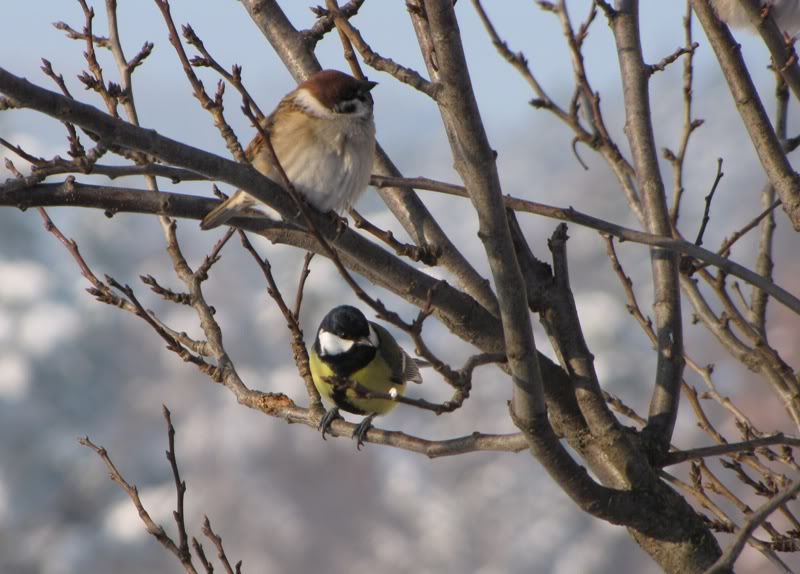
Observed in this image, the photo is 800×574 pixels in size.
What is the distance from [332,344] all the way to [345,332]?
0.28 ft

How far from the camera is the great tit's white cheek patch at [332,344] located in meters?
3.45

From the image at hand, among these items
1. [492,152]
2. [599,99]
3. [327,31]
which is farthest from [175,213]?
[599,99]

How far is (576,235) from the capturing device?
6969 mm

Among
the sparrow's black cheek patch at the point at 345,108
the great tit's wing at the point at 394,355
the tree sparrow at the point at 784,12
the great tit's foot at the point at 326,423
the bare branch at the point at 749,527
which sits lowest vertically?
the bare branch at the point at 749,527

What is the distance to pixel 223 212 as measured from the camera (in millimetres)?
1948

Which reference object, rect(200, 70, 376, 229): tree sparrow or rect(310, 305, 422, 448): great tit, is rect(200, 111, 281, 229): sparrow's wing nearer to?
rect(200, 70, 376, 229): tree sparrow

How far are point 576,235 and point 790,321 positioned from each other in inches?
102

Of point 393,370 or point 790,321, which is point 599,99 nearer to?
point 393,370

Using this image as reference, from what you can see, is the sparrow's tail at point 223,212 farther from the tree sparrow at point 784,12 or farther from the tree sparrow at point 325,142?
the tree sparrow at point 784,12

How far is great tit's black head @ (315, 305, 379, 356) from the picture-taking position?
342 centimetres

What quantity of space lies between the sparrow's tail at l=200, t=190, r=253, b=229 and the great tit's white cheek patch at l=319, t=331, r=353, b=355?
145 cm

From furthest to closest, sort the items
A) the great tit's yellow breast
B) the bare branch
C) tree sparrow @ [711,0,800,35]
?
the great tit's yellow breast < tree sparrow @ [711,0,800,35] < the bare branch

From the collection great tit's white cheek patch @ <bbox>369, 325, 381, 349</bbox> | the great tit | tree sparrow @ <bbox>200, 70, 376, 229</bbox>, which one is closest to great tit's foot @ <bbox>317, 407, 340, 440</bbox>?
tree sparrow @ <bbox>200, 70, 376, 229</bbox>

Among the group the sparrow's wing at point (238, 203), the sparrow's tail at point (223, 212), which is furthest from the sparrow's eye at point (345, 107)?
the sparrow's tail at point (223, 212)
